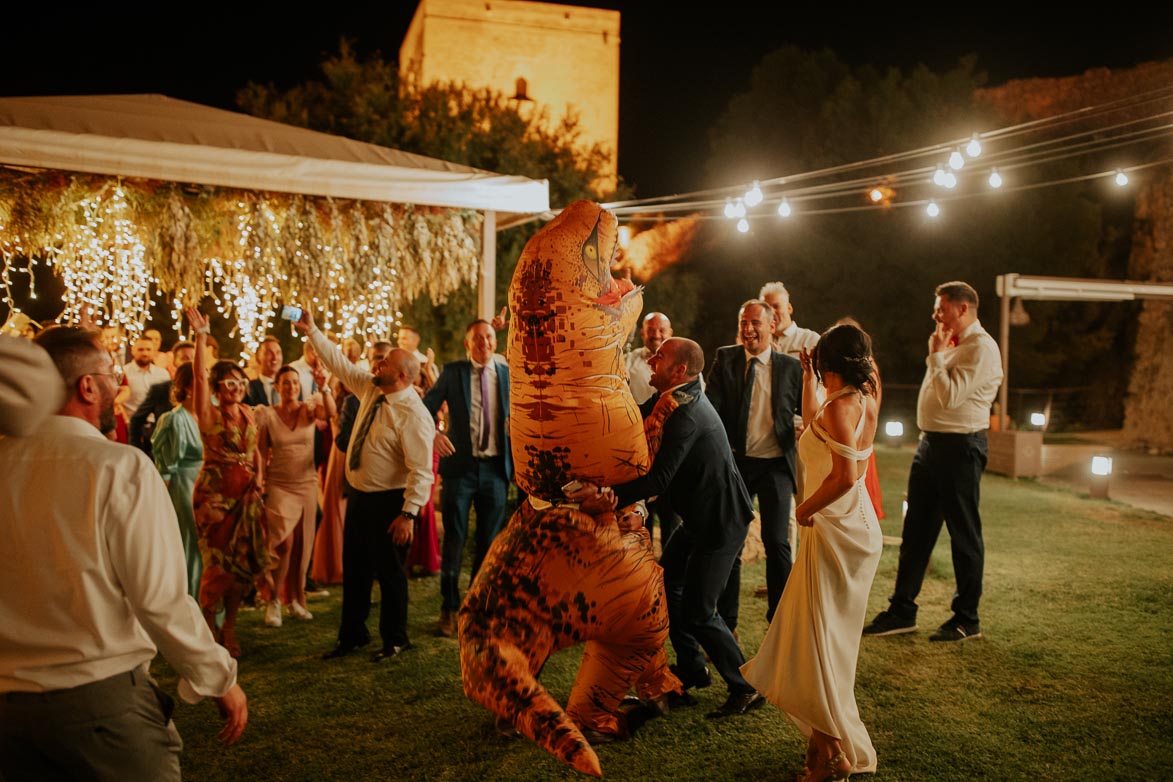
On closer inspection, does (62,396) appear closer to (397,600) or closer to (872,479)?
(397,600)

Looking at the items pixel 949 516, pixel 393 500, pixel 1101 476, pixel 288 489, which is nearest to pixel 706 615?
pixel 393 500

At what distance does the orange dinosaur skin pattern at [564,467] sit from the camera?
116 inches

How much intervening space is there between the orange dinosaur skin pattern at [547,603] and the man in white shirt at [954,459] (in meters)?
3.08

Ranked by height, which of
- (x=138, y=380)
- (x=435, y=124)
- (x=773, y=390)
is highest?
(x=435, y=124)

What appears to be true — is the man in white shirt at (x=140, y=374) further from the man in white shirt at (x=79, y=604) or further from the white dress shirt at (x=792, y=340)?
the man in white shirt at (x=79, y=604)

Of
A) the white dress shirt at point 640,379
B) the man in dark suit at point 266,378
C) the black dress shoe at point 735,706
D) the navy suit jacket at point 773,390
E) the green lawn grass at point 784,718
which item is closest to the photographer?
the green lawn grass at point 784,718

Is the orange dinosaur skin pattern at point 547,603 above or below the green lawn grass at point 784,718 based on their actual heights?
above

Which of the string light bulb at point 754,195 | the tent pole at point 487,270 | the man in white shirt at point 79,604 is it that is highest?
the string light bulb at point 754,195

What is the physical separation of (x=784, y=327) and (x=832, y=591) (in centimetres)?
301

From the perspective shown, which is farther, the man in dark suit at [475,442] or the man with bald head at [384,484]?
the man in dark suit at [475,442]

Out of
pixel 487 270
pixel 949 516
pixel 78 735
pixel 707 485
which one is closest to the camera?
pixel 78 735

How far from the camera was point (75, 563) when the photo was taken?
6.81 ft

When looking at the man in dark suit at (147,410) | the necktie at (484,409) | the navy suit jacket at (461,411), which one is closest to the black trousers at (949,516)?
the navy suit jacket at (461,411)

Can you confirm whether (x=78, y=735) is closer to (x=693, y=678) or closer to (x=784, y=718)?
(x=693, y=678)
